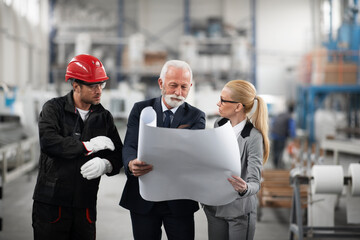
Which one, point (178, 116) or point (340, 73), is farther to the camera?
point (340, 73)

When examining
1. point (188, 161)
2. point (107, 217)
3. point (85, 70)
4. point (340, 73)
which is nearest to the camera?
point (188, 161)

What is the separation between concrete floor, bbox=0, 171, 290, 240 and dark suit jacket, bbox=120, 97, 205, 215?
34 cm

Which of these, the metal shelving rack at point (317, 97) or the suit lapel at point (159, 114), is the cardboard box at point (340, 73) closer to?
the metal shelving rack at point (317, 97)

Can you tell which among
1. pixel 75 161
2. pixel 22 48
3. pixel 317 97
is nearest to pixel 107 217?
pixel 75 161

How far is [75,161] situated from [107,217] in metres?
1.15

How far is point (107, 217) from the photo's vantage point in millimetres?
3018

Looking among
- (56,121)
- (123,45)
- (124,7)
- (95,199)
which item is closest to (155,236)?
(95,199)

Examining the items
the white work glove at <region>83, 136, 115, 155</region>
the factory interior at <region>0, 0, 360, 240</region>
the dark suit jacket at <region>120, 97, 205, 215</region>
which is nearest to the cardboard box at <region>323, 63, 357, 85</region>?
the factory interior at <region>0, 0, 360, 240</region>

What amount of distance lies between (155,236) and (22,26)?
11.4 meters

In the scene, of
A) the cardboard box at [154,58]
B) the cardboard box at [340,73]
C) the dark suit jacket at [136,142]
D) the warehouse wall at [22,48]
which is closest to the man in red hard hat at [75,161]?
the dark suit jacket at [136,142]

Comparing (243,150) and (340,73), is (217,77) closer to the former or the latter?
(340,73)

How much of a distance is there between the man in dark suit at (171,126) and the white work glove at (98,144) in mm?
123

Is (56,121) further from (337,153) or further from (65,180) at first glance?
(337,153)

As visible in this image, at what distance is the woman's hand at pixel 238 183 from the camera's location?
1715 mm
